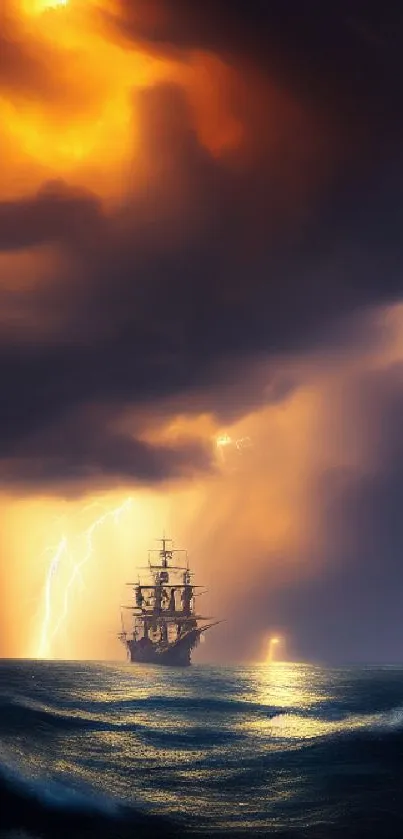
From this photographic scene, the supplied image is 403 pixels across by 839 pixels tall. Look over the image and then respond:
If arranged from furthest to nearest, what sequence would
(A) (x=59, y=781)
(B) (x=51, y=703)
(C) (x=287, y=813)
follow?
(B) (x=51, y=703) < (A) (x=59, y=781) < (C) (x=287, y=813)

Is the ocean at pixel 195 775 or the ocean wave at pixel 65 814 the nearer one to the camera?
the ocean wave at pixel 65 814

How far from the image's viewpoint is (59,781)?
39.1m

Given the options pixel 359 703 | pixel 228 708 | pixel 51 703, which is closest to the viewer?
pixel 51 703

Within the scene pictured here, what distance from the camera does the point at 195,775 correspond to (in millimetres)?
43812

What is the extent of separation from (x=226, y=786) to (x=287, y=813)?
23.6 feet

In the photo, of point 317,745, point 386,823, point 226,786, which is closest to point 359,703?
point 317,745

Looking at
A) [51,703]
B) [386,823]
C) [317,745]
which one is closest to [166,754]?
[317,745]

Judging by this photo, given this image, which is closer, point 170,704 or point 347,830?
point 347,830

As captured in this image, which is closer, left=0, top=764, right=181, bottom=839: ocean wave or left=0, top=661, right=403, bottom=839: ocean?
left=0, top=764, right=181, bottom=839: ocean wave

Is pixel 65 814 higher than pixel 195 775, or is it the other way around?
pixel 195 775

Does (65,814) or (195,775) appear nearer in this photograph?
(65,814)

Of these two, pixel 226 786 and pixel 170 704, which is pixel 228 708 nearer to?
pixel 170 704

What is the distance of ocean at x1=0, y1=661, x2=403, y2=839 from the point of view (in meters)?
31.5

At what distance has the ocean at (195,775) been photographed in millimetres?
31469
